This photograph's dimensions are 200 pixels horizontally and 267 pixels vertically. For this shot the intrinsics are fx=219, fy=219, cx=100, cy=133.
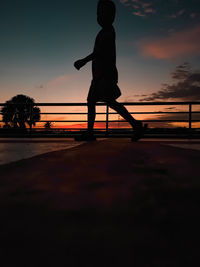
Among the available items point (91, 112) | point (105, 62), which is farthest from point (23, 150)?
point (105, 62)

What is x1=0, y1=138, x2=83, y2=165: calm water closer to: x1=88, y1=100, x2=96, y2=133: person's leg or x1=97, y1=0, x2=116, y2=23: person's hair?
x1=88, y1=100, x2=96, y2=133: person's leg

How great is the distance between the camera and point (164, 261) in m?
0.43

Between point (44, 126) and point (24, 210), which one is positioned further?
point (44, 126)

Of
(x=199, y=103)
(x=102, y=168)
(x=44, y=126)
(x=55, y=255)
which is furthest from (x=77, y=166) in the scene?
(x=199, y=103)

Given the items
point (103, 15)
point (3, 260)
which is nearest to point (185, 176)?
point (3, 260)

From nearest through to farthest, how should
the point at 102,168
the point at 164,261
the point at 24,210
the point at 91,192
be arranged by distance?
the point at 164,261, the point at 24,210, the point at 91,192, the point at 102,168

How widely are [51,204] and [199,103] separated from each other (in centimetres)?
468

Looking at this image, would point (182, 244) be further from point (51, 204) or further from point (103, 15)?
point (103, 15)

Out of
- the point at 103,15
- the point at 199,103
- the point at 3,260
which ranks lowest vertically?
the point at 3,260

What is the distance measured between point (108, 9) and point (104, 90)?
3.33 feet

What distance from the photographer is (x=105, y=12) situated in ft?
9.05

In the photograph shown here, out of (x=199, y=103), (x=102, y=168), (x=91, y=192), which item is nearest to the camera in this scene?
(x=91, y=192)

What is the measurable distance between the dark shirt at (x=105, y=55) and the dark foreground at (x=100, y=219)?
6.26ft

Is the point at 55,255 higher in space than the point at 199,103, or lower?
lower
